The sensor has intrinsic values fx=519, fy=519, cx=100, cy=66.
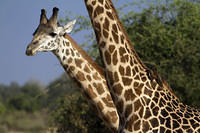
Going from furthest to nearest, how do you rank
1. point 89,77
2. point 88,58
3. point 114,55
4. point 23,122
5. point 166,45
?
point 23,122
point 166,45
point 88,58
point 89,77
point 114,55

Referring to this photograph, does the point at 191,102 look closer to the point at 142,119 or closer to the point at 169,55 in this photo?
the point at 169,55

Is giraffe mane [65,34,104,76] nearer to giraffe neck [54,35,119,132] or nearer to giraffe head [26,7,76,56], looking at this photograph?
giraffe neck [54,35,119,132]

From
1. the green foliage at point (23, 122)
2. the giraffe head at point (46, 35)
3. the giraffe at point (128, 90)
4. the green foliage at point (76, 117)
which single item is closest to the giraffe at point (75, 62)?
the giraffe head at point (46, 35)

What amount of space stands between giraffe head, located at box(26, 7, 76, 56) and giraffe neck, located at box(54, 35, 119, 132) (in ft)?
0.31

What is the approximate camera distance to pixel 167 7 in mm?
10617

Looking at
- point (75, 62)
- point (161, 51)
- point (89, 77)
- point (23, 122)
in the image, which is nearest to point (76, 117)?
point (161, 51)

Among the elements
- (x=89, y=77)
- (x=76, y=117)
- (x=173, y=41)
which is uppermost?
(x=89, y=77)

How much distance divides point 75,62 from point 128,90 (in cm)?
212

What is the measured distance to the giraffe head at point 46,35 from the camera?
6718mm

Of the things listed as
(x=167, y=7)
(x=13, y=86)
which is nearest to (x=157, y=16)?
(x=167, y=7)

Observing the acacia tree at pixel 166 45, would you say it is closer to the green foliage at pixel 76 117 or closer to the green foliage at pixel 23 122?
the green foliage at pixel 76 117

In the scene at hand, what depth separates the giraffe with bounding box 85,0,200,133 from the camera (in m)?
4.77

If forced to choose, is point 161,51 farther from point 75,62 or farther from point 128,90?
point 128,90

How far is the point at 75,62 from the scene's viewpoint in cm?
686
